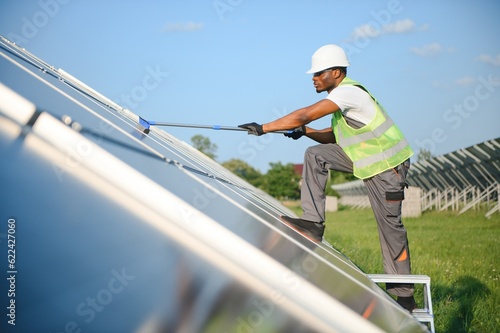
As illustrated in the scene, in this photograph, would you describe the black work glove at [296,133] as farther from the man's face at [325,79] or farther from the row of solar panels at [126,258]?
the row of solar panels at [126,258]

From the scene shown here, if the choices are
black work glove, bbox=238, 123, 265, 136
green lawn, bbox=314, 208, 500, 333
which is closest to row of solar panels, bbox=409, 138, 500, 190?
green lawn, bbox=314, 208, 500, 333

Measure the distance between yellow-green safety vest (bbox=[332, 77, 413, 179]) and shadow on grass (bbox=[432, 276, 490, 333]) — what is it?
70.2 inches

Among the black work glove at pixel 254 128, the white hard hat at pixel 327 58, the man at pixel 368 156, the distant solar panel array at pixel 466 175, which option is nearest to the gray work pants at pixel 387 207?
the man at pixel 368 156

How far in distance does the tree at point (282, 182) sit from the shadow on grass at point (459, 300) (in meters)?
68.0

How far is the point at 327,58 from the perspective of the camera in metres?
4.53

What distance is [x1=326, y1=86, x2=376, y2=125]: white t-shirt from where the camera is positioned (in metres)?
4.27

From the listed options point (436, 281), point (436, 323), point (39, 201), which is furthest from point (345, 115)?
A: point (436, 281)

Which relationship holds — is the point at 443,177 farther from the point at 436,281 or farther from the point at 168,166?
the point at 168,166

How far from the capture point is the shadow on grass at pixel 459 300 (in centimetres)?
555

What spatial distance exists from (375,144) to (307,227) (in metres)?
0.78

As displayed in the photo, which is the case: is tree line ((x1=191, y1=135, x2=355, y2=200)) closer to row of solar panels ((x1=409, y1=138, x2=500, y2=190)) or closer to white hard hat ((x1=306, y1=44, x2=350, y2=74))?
row of solar panels ((x1=409, y1=138, x2=500, y2=190))

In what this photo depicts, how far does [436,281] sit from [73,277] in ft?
18.9

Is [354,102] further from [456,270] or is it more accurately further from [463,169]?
[463,169]

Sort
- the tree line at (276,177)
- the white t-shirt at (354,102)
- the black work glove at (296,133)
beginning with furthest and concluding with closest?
the tree line at (276,177), the black work glove at (296,133), the white t-shirt at (354,102)
